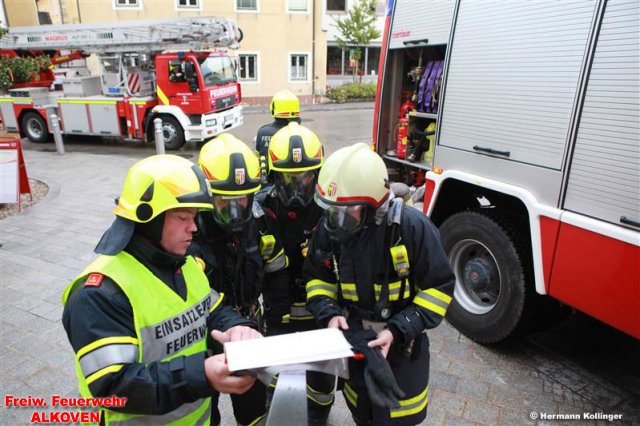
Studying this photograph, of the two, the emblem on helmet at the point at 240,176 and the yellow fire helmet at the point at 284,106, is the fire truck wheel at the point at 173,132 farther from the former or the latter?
the emblem on helmet at the point at 240,176

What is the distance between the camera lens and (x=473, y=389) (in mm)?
3361

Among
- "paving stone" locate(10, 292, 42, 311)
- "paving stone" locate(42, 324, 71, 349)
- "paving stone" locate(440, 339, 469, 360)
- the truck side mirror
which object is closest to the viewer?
"paving stone" locate(440, 339, 469, 360)

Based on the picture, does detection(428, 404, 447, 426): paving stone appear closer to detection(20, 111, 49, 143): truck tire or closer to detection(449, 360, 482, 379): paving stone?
detection(449, 360, 482, 379): paving stone

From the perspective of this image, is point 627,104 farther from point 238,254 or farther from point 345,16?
point 345,16

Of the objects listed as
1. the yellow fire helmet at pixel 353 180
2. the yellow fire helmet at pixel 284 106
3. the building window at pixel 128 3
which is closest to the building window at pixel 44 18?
the building window at pixel 128 3

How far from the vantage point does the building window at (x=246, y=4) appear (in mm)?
22125

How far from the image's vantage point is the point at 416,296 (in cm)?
222

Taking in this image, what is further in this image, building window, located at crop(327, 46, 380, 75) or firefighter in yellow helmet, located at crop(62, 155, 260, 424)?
building window, located at crop(327, 46, 380, 75)

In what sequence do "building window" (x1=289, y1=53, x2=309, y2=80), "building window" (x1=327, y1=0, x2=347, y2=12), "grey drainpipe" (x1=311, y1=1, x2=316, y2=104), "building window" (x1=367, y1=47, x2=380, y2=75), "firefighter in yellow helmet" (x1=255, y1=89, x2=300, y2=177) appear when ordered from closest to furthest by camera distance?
→ 1. "firefighter in yellow helmet" (x1=255, y1=89, x2=300, y2=177)
2. "grey drainpipe" (x1=311, y1=1, x2=316, y2=104)
3. "building window" (x1=289, y1=53, x2=309, y2=80)
4. "building window" (x1=327, y1=0, x2=347, y2=12)
5. "building window" (x1=367, y1=47, x2=380, y2=75)

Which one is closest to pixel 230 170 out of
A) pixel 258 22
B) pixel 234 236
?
pixel 234 236

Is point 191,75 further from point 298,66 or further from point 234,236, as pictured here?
point 298,66

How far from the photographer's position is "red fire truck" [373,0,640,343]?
2645 mm

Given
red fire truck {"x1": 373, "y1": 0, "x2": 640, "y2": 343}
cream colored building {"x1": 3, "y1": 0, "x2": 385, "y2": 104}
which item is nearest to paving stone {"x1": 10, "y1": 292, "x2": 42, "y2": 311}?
red fire truck {"x1": 373, "y1": 0, "x2": 640, "y2": 343}

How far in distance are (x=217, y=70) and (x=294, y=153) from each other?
11.1 m
